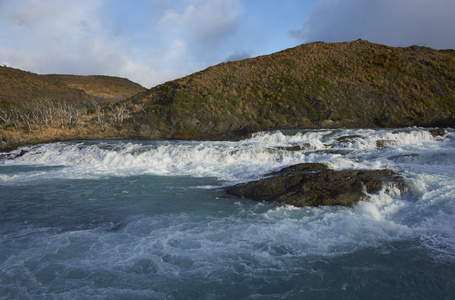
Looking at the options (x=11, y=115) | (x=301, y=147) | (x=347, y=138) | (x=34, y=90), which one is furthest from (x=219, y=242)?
(x=34, y=90)

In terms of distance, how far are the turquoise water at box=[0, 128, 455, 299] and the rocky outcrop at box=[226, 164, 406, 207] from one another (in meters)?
0.43

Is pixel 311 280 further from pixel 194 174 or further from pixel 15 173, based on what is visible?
pixel 15 173

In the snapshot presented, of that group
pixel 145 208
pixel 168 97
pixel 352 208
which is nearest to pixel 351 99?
pixel 168 97

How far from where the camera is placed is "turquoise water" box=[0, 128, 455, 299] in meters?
5.45

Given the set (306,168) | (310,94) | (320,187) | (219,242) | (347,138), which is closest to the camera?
(219,242)

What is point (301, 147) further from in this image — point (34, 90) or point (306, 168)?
point (34, 90)

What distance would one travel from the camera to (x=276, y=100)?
40.0 metres

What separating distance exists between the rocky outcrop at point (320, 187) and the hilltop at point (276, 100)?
20565mm

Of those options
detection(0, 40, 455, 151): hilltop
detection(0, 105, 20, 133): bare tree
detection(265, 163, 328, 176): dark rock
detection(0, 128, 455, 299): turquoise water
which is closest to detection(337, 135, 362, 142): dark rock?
detection(0, 128, 455, 299): turquoise water

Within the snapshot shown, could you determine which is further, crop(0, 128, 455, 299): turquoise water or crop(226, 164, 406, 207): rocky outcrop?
crop(226, 164, 406, 207): rocky outcrop

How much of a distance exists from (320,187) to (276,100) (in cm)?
3090

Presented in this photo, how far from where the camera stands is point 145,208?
10258mm

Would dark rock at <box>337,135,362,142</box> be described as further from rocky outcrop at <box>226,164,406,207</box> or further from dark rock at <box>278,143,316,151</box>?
rocky outcrop at <box>226,164,406,207</box>

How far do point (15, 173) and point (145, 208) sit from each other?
12401 mm
